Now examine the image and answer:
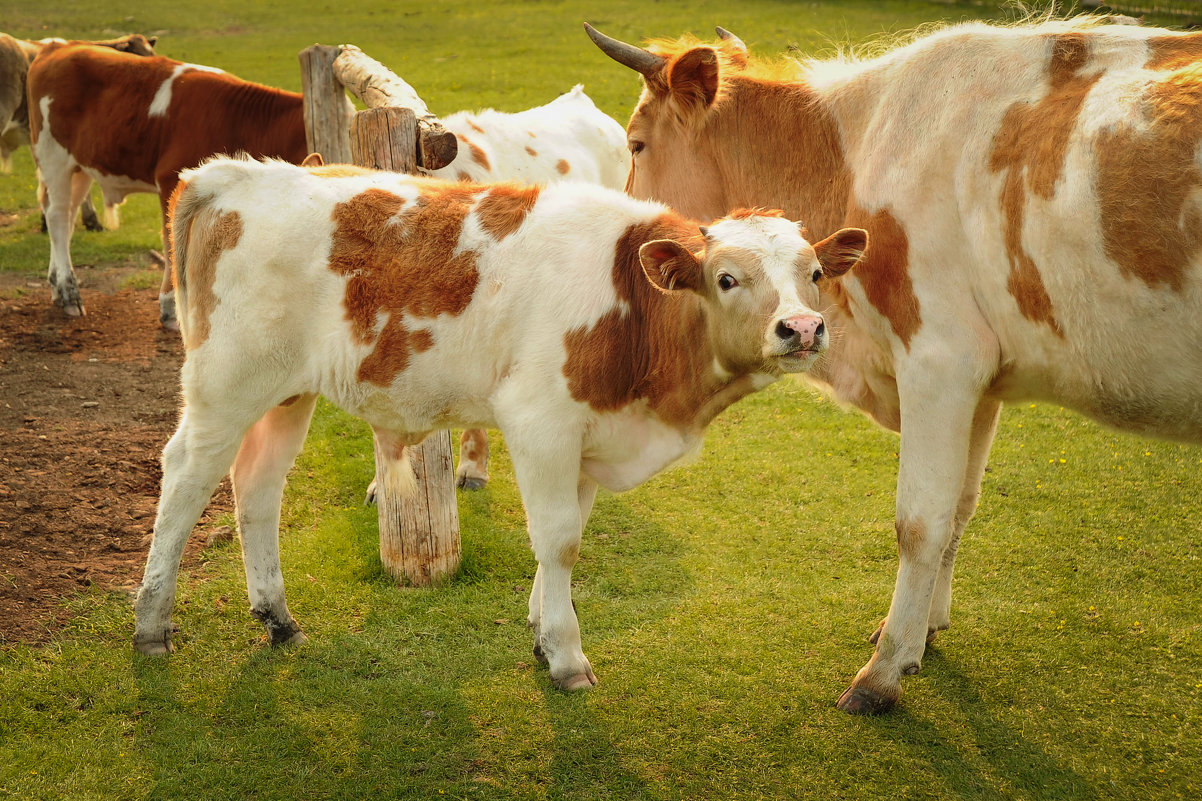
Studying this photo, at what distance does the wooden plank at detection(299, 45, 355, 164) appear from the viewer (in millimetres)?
6832

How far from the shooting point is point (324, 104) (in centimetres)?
690

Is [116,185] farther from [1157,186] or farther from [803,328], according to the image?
[1157,186]

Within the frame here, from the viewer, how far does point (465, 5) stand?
91.4 feet

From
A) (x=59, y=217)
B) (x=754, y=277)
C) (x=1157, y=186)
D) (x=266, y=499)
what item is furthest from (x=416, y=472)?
(x=59, y=217)

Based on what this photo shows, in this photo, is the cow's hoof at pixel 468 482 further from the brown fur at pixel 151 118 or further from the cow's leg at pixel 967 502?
the brown fur at pixel 151 118

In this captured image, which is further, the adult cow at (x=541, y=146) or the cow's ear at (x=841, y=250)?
the adult cow at (x=541, y=146)

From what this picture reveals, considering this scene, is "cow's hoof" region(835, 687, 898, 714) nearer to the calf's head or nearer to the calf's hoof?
the calf's hoof

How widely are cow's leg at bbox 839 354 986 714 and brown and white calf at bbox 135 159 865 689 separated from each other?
70cm

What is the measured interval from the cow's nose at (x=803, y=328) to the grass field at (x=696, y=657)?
1.82m

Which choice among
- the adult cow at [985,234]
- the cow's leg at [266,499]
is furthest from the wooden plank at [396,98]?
the cow's leg at [266,499]

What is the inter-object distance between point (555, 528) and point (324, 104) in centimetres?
404

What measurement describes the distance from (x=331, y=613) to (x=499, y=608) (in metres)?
0.86

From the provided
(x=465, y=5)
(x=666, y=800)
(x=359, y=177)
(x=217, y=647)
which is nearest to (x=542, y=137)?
(x=359, y=177)

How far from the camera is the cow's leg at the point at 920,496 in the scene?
4238 millimetres
